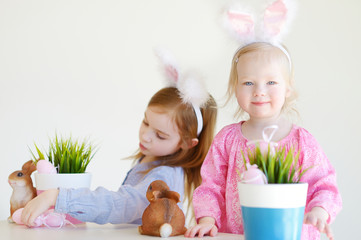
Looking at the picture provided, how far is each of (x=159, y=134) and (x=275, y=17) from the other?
0.53 m

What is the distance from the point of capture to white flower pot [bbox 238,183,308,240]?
734mm

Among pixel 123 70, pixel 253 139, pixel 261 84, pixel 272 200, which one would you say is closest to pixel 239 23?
pixel 261 84

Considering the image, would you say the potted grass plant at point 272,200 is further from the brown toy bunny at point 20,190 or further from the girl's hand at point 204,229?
the brown toy bunny at point 20,190

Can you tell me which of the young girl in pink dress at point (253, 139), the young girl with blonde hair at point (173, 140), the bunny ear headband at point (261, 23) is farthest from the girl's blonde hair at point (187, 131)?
the bunny ear headband at point (261, 23)

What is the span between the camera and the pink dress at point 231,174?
3.14ft

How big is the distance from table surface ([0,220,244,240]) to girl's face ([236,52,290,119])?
0.90ft

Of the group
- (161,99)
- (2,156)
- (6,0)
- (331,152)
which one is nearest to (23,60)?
(6,0)

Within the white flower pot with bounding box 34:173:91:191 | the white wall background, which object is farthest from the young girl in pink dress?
the white wall background

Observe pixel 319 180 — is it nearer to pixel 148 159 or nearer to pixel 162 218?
pixel 162 218

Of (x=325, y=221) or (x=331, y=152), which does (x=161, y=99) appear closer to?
(x=325, y=221)

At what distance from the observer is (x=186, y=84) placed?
4.27 ft

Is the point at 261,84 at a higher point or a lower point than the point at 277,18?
lower

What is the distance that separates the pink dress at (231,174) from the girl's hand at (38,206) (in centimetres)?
32

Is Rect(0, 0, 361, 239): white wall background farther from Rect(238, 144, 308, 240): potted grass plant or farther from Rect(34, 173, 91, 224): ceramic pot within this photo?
Rect(238, 144, 308, 240): potted grass plant
